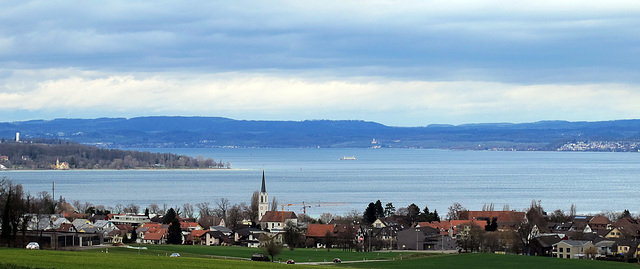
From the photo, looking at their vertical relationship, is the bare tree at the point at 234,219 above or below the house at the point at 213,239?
above

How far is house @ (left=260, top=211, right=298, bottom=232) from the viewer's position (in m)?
71.6

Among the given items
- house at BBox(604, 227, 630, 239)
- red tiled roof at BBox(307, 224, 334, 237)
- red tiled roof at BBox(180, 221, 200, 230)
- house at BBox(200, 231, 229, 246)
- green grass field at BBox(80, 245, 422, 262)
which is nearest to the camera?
green grass field at BBox(80, 245, 422, 262)

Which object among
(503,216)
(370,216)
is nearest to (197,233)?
(370,216)

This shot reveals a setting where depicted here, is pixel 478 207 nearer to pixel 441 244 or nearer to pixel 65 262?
pixel 441 244

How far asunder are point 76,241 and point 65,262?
22505mm

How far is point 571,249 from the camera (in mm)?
52938

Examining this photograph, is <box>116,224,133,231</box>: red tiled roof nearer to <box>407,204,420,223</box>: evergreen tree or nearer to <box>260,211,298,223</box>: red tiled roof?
<box>260,211,298,223</box>: red tiled roof

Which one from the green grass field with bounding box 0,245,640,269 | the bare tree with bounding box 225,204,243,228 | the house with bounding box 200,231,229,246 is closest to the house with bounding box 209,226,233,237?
the house with bounding box 200,231,229,246

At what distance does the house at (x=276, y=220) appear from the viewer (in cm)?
7156

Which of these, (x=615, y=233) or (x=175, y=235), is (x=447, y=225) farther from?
(x=175, y=235)

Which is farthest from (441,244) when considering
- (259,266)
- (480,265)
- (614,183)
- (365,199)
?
(614,183)

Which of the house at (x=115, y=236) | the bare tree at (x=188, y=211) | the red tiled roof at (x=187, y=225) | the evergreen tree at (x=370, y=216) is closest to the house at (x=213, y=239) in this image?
the red tiled roof at (x=187, y=225)

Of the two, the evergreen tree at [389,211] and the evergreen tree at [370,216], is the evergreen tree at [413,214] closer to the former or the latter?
the evergreen tree at [389,211]

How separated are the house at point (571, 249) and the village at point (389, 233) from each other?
45 millimetres
